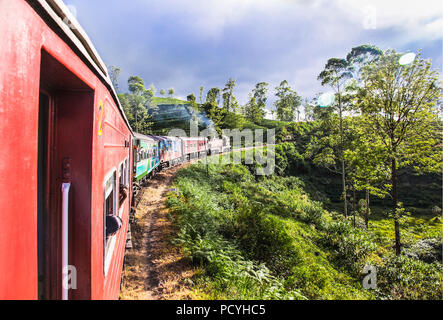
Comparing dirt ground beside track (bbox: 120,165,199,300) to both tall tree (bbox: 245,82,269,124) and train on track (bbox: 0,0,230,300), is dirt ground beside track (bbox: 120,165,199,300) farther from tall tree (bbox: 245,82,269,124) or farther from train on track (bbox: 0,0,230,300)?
tall tree (bbox: 245,82,269,124)

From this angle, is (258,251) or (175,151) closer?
(258,251)

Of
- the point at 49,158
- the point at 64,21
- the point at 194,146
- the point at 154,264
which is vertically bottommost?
the point at 154,264

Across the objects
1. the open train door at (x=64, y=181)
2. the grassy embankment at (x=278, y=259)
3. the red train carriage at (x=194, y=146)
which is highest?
the red train carriage at (x=194, y=146)

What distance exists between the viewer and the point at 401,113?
981cm

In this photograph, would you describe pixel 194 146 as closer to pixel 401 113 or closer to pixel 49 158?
pixel 401 113

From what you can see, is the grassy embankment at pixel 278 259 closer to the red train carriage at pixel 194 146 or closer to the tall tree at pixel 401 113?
the tall tree at pixel 401 113

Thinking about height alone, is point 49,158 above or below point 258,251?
above

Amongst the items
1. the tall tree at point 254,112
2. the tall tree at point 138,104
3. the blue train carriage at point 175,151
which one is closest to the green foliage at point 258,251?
the blue train carriage at point 175,151

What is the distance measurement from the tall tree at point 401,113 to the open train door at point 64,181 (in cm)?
1156

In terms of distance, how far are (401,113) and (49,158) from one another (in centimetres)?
1314

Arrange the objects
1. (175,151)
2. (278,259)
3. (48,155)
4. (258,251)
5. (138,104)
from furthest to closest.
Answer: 1. (138,104)
2. (175,151)
3. (258,251)
4. (278,259)
5. (48,155)

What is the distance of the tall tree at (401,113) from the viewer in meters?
9.10

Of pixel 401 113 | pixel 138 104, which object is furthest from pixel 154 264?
pixel 138 104
